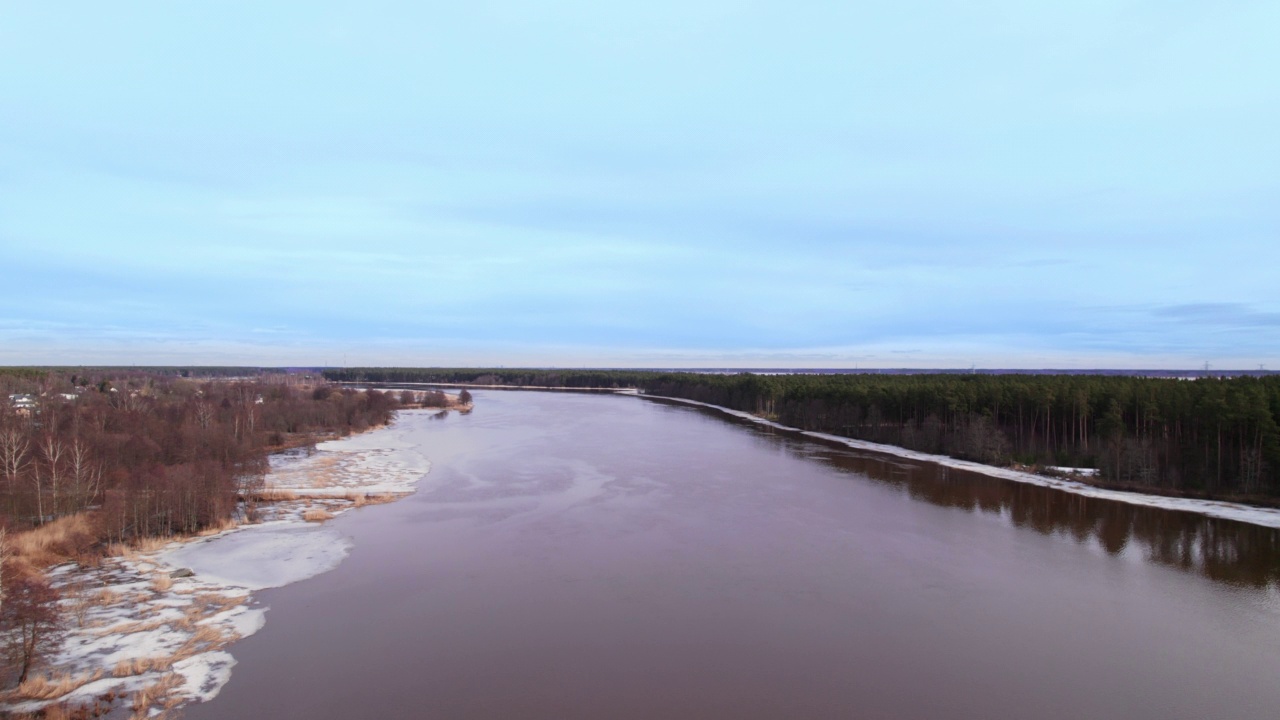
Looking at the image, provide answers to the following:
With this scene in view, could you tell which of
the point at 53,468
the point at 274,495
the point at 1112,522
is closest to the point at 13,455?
the point at 53,468

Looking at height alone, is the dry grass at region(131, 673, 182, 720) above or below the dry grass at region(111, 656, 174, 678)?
below

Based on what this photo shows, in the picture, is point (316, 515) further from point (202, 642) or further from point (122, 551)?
point (202, 642)

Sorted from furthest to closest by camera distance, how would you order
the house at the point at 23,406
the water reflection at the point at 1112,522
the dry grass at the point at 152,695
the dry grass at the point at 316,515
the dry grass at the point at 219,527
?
the house at the point at 23,406 < the dry grass at the point at 316,515 < the dry grass at the point at 219,527 < the water reflection at the point at 1112,522 < the dry grass at the point at 152,695

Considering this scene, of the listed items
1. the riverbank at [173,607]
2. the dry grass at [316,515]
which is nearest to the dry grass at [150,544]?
the riverbank at [173,607]

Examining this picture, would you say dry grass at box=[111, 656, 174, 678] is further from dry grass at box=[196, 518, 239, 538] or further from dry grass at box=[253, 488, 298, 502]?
dry grass at box=[253, 488, 298, 502]

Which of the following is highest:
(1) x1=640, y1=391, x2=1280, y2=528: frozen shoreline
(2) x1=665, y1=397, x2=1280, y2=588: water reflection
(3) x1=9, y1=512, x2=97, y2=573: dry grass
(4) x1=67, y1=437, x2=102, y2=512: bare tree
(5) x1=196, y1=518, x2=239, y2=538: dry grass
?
(4) x1=67, y1=437, x2=102, y2=512: bare tree

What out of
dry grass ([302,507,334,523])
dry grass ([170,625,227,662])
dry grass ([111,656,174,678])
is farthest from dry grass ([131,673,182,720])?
dry grass ([302,507,334,523])

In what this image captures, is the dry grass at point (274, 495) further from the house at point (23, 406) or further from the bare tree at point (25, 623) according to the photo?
the house at point (23, 406)
